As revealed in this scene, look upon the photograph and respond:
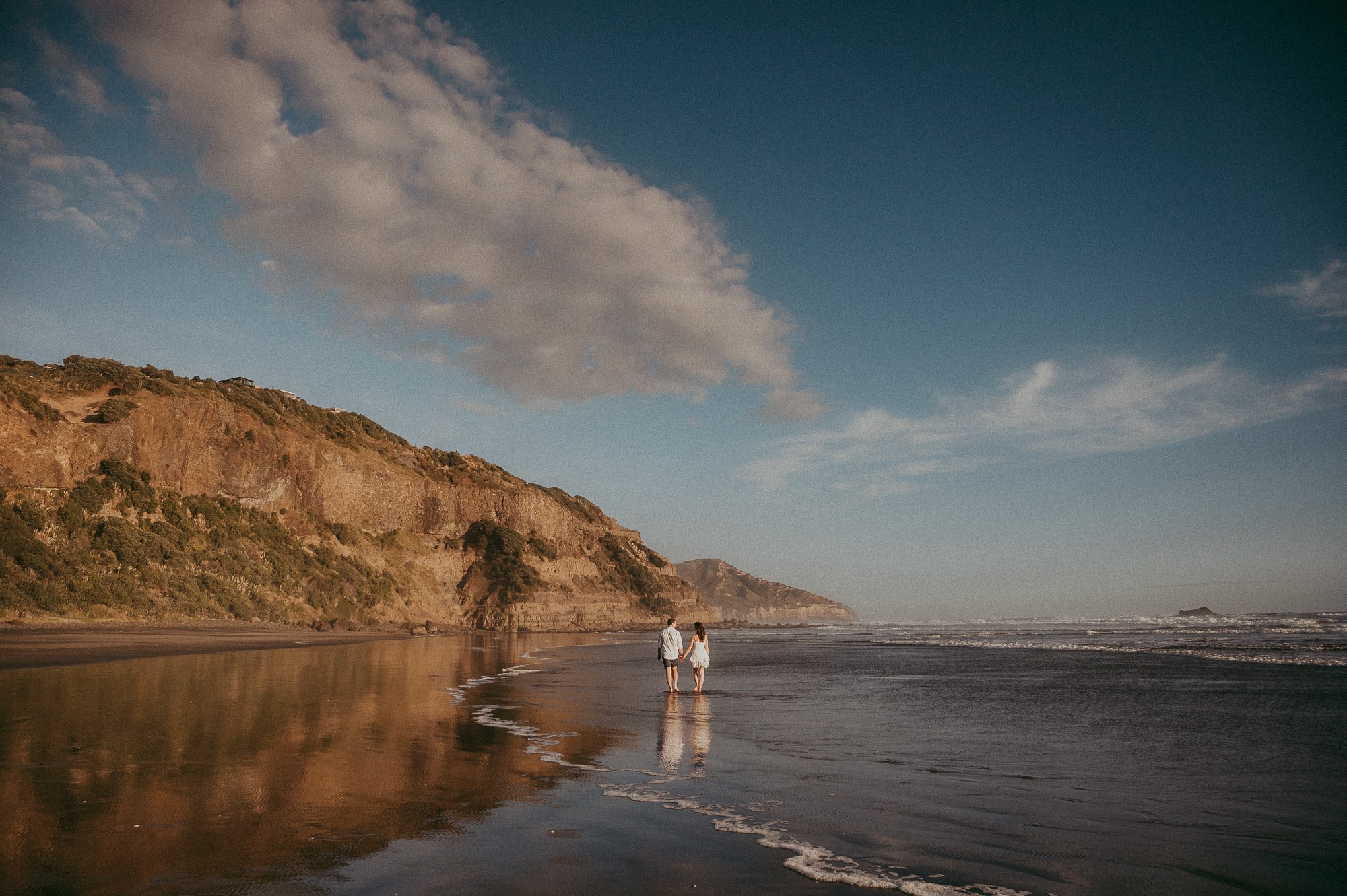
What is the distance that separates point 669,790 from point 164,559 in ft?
149

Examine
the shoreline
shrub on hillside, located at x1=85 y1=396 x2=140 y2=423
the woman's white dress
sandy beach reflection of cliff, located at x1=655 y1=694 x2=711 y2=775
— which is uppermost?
shrub on hillside, located at x1=85 y1=396 x2=140 y2=423

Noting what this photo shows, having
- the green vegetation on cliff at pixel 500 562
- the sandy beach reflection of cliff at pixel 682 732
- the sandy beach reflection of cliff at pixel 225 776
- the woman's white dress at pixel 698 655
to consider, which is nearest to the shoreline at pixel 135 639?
the sandy beach reflection of cliff at pixel 225 776

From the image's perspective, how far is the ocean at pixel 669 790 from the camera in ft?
13.9

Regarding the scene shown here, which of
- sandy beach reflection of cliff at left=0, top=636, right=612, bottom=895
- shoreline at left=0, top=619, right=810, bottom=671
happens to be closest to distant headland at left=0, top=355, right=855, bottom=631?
shoreline at left=0, top=619, right=810, bottom=671

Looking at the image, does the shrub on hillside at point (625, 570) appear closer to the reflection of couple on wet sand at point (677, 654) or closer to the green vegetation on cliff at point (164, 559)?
the green vegetation on cliff at point (164, 559)

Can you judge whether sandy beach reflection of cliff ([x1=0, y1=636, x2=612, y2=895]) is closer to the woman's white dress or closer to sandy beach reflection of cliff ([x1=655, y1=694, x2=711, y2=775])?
sandy beach reflection of cliff ([x1=655, y1=694, x2=711, y2=775])

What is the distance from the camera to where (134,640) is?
86.8ft

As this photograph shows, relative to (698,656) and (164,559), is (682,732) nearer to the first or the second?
→ (698,656)

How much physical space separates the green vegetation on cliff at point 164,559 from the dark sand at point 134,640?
268cm

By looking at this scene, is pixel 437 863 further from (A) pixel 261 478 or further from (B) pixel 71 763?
(A) pixel 261 478

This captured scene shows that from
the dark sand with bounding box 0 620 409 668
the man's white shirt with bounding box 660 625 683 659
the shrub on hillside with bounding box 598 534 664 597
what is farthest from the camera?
the shrub on hillside with bounding box 598 534 664 597

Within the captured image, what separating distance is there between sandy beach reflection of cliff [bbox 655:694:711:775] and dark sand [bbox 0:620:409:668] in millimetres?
15632

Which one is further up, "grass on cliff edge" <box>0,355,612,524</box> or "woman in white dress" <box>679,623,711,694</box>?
"grass on cliff edge" <box>0,355,612,524</box>

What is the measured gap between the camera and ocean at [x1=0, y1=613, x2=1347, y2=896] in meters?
4.25
